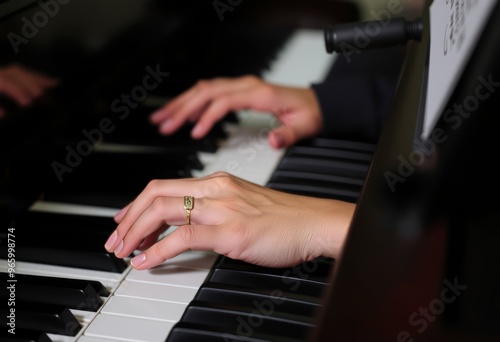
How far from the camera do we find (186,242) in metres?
0.98

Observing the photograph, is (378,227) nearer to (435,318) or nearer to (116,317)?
(435,318)

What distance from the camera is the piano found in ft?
2.47

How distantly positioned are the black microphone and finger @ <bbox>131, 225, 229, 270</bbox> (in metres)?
0.44

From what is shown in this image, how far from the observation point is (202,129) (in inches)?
60.1

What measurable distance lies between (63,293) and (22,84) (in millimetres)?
414

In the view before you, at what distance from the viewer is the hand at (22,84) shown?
114 cm

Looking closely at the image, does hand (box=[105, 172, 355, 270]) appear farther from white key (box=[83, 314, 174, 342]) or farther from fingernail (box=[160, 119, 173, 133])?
fingernail (box=[160, 119, 173, 133])

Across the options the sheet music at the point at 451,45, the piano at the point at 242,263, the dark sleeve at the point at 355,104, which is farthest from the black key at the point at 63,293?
the dark sleeve at the point at 355,104

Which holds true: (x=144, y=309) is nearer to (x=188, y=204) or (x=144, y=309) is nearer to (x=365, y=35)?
(x=188, y=204)

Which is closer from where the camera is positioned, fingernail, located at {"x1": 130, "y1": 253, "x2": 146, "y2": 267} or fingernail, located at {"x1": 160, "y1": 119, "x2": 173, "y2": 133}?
fingernail, located at {"x1": 130, "y1": 253, "x2": 146, "y2": 267}

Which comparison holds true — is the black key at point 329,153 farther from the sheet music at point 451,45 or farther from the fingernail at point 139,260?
the fingernail at point 139,260

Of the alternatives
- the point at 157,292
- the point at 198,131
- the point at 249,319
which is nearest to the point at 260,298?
the point at 249,319

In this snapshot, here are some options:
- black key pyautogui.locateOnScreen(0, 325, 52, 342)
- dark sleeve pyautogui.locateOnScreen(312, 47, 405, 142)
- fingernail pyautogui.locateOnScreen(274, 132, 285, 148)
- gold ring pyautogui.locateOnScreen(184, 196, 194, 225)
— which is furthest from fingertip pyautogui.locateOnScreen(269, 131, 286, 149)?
black key pyautogui.locateOnScreen(0, 325, 52, 342)

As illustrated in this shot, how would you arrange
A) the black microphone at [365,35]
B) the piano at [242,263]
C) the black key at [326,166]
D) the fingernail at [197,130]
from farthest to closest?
the fingernail at [197,130], the black key at [326,166], the black microphone at [365,35], the piano at [242,263]
